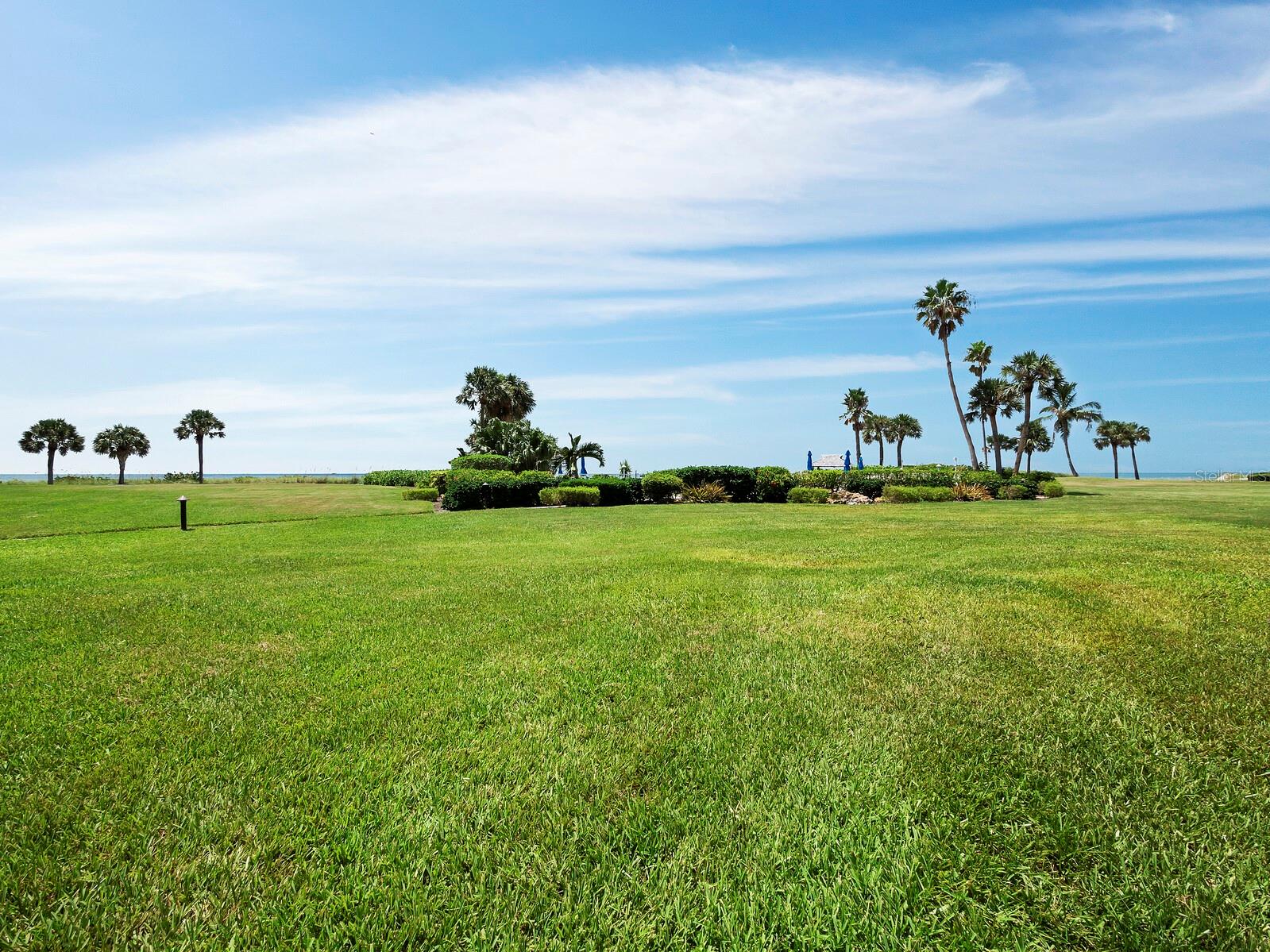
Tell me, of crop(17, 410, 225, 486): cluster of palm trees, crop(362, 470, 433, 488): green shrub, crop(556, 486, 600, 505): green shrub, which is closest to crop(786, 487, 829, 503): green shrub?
crop(556, 486, 600, 505): green shrub

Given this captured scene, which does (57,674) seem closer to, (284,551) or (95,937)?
(95,937)

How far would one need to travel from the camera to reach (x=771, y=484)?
1014 inches

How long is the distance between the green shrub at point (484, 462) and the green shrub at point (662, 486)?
8.56 metres

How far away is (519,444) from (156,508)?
52.2 feet

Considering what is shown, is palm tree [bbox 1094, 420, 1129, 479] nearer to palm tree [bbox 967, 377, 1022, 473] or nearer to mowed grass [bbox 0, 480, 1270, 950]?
palm tree [bbox 967, 377, 1022, 473]

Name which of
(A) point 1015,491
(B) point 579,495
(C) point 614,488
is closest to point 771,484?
(C) point 614,488

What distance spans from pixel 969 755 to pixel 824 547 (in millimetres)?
7614

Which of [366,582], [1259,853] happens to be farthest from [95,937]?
[366,582]

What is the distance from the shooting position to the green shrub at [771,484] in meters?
25.7

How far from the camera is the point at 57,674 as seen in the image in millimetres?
4773

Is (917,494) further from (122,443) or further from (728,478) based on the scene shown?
(122,443)

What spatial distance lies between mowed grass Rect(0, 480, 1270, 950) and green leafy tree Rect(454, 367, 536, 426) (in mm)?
52715

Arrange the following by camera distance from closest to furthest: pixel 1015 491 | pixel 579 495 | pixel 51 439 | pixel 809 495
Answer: pixel 579 495, pixel 809 495, pixel 1015 491, pixel 51 439

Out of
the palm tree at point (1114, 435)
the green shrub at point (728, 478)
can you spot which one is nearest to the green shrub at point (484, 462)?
the green shrub at point (728, 478)
